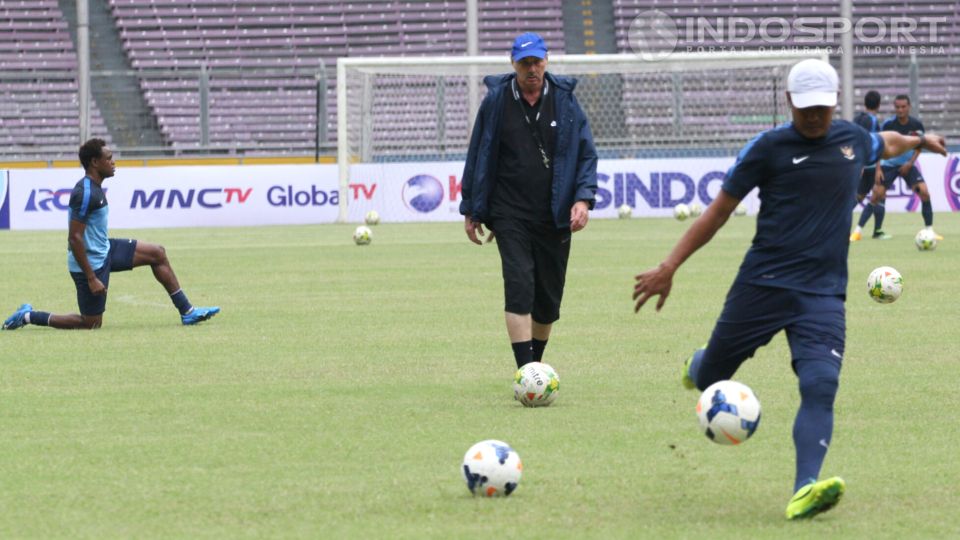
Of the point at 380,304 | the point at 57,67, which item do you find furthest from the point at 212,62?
the point at 380,304

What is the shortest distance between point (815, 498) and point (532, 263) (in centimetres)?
397

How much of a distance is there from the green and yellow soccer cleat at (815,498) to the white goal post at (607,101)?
2665 centimetres

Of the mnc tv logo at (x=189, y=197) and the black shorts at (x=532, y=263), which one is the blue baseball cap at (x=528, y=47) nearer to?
the black shorts at (x=532, y=263)

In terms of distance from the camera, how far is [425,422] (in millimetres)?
8922

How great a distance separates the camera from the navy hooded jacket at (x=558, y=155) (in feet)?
32.1

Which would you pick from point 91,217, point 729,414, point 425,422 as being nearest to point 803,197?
point 729,414

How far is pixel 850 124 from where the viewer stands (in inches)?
277

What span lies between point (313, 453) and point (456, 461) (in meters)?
0.72

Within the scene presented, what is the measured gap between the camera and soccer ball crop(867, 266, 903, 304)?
47.5 ft

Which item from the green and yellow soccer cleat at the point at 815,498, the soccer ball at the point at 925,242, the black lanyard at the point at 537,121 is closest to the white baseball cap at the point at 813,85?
the green and yellow soccer cleat at the point at 815,498

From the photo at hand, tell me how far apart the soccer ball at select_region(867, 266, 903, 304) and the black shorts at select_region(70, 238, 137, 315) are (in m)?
6.31

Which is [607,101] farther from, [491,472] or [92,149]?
[491,472]

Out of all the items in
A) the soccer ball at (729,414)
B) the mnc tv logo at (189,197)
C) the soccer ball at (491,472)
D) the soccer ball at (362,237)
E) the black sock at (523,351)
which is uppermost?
the soccer ball at (729,414)

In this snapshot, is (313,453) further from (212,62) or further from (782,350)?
(212,62)
